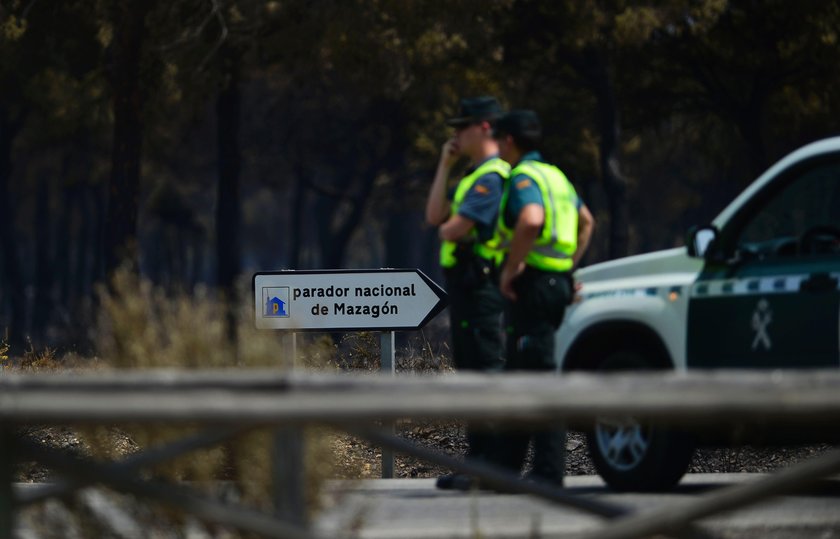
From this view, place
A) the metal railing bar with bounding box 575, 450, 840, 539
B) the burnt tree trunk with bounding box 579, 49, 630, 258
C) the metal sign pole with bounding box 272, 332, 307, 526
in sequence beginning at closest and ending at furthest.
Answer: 1. the metal railing bar with bounding box 575, 450, 840, 539
2. the metal sign pole with bounding box 272, 332, 307, 526
3. the burnt tree trunk with bounding box 579, 49, 630, 258

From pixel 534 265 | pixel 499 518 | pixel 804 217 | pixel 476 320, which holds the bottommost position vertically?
pixel 499 518

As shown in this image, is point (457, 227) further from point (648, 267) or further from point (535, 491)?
point (535, 491)

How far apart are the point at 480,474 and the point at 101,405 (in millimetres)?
1236

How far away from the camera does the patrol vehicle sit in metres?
7.84

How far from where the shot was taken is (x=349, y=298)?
10852 mm

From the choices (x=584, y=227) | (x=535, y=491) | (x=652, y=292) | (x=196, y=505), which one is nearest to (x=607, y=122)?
(x=584, y=227)

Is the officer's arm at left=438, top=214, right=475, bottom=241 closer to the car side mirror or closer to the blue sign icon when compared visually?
the car side mirror

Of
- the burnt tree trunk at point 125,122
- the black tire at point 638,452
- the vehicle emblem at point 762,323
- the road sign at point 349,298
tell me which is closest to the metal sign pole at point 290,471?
the vehicle emblem at point 762,323

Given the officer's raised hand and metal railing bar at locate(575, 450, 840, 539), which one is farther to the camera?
→ the officer's raised hand

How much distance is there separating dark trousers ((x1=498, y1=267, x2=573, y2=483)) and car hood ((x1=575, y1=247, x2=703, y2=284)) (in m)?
0.46

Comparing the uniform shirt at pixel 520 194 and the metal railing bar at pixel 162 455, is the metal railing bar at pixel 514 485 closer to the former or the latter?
the metal railing bar at pixel 162 455

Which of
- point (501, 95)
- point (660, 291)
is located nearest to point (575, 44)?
point (501, 95)

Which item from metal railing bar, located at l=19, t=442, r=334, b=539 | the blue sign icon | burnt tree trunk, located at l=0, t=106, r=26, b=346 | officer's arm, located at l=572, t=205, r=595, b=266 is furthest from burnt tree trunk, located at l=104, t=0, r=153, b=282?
metal railing bar, located at l=19, t=442, r=334, b=539

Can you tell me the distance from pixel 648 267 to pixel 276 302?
308 cm
